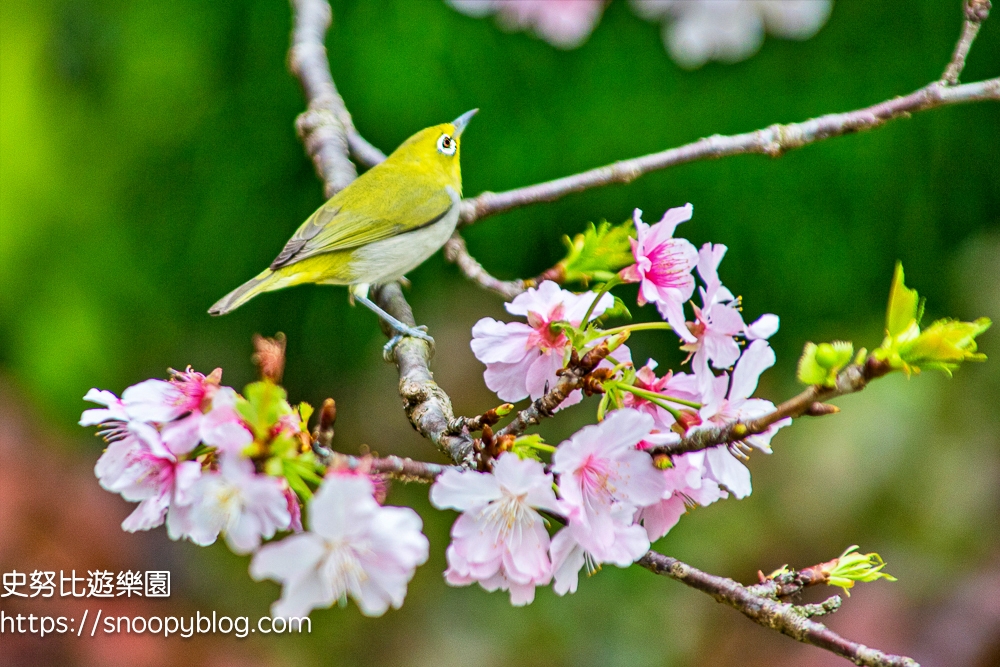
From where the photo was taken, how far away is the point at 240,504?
0.53 meters

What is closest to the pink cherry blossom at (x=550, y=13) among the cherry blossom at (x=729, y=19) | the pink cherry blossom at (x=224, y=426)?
the cherry blossom at (x=729, y=19)

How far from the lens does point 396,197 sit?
1.24 meters

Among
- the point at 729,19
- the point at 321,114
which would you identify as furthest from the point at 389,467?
the point at 729,19

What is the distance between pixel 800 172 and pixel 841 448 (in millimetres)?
599

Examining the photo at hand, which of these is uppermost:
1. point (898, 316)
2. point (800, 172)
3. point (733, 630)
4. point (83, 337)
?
point (898, 316)

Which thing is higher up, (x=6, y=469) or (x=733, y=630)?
(x=6, y=469)

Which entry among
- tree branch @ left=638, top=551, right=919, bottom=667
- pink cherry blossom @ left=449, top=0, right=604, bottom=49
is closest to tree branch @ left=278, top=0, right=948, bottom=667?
tree branch @ left=638, top=551, right=919, bottom=667

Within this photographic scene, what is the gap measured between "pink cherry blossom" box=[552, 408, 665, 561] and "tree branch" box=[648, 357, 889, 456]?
0.04 m

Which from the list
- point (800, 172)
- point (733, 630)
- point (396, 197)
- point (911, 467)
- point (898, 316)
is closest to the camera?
point (898, 316)

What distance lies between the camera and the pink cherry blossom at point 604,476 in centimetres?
60

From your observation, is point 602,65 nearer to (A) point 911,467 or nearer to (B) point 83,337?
(A) point 911,467

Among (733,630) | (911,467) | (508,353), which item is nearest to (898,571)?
(911,467)

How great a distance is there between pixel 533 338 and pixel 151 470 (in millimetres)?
313

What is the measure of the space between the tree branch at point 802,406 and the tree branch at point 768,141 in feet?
2.27
